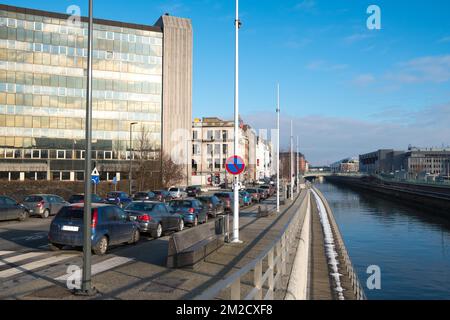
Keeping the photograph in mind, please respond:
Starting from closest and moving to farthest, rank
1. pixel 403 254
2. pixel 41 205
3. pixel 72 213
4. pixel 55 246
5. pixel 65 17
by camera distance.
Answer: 1. pixel 72 213
2. pixel 55 246
3. pixel 41 205
4. pixel 403 254
5. pixel 65 17

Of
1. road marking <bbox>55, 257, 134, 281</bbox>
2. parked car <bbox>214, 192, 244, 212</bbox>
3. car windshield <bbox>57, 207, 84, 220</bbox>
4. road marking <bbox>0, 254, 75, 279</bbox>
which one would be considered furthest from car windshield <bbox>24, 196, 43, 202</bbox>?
road marking <bbox>55, 257, 134, 281</bbox>

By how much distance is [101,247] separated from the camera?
44.8 ft

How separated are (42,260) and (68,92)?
6208 centimetres

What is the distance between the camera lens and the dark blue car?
13359 millimetres

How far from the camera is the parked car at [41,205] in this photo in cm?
2672

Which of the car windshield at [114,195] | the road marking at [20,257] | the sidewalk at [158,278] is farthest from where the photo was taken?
the car windshield at [114,195]

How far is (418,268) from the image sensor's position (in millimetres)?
23000

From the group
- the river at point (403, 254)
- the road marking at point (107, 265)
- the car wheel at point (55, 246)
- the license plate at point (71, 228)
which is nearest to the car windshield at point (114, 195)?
the river at point (403, 254)

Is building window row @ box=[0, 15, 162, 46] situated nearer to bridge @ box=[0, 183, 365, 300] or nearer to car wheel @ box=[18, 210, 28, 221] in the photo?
car wheel @ box=[18, 210, 28, 221]

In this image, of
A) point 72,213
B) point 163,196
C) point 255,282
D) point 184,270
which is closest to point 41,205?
point 72,213

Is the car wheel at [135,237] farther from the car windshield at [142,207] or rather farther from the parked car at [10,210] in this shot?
the parked car at [10,210]

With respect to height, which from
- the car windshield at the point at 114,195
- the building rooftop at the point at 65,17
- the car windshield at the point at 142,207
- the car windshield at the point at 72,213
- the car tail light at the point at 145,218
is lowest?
the car windshield at the point at 114,195

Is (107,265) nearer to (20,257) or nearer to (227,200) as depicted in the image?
(20,257)
